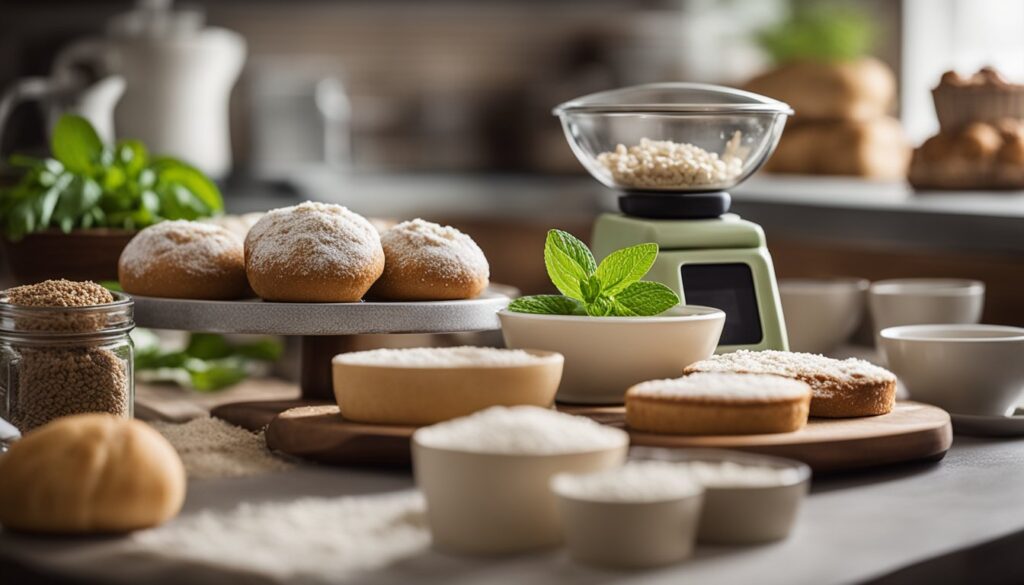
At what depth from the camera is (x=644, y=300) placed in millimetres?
1195

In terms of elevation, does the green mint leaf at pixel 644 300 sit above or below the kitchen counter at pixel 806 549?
above

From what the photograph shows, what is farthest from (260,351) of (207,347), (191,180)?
(191,180)

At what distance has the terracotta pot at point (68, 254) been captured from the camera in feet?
5.00

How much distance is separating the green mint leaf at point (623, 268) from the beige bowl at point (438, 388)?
0.14 m

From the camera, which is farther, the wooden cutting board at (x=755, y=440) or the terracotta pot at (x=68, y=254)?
the terracotta pot at (x=68, y=254)

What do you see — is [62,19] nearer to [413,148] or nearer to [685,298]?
[413,148]

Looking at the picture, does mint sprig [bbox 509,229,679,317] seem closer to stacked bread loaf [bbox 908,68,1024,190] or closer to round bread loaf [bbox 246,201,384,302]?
round bread loaf [bbox 246,201,384,302]

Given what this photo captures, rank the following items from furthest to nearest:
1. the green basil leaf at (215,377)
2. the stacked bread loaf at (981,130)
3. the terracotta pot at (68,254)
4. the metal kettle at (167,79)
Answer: the metal kettle at (167,79), the stacked bread loaf at (981,130), the green basil leaf at (215,377), the terracotta pot at (68,254)

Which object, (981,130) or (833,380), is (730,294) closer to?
(833,380)

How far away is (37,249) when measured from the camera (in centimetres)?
153

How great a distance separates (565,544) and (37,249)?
0.90 metres

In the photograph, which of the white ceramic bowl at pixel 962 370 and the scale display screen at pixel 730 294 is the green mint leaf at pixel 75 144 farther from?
the white ceramic bowl at pixel 962 370

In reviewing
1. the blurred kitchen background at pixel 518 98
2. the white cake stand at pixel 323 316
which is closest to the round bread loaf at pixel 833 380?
the white cake stand at pixel 323 316

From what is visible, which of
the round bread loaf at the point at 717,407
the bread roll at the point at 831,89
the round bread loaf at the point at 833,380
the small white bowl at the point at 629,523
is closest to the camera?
the small white bowl at the point at 629,523
